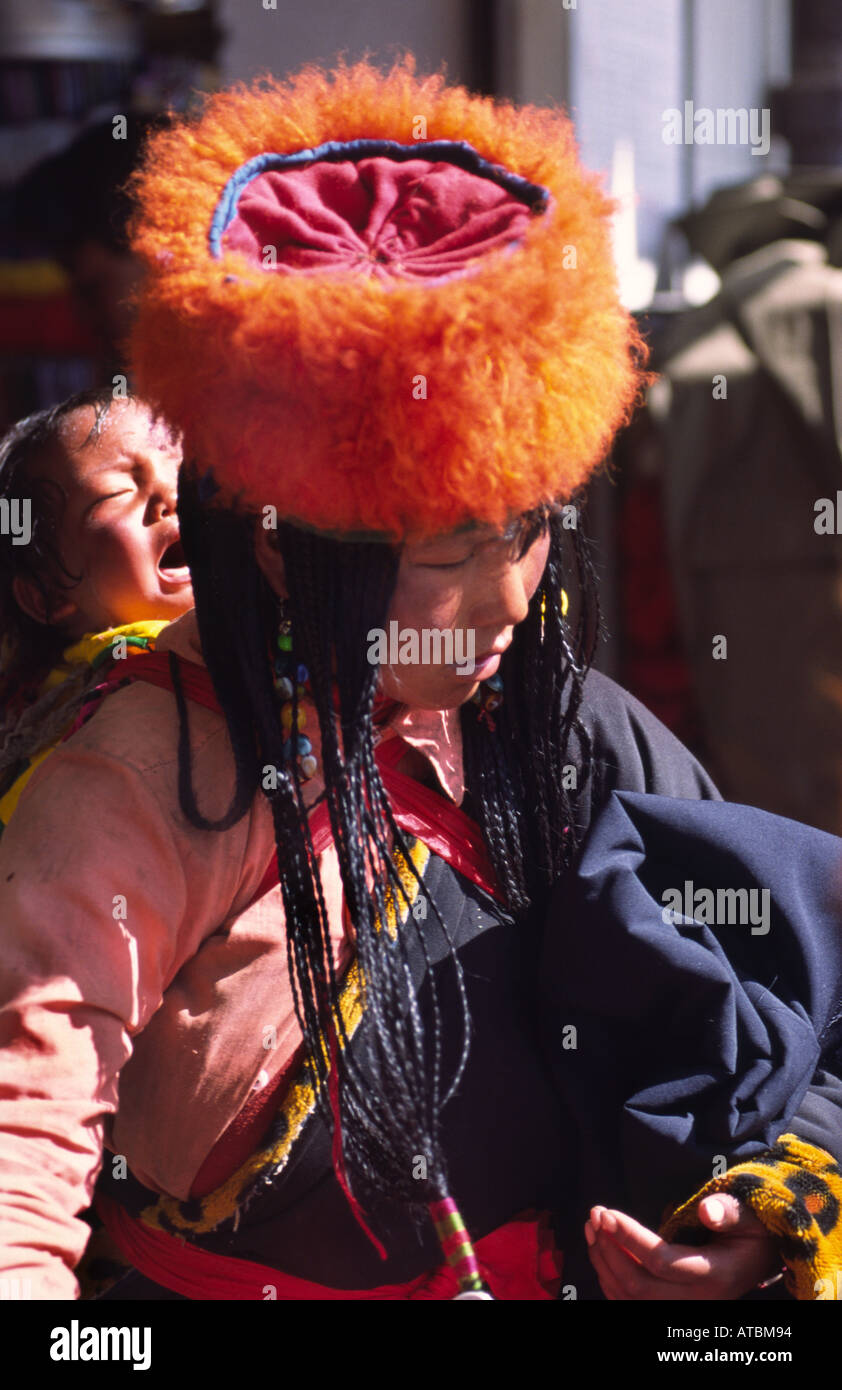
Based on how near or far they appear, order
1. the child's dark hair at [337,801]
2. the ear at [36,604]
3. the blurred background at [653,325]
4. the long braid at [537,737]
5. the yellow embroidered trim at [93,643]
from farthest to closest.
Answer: the blurred background at [653,325]
the ear at [36,604]
the yellow embroidered trim at [93,643]
the long braid at [537,737]
the child's dark hair at [337,801]

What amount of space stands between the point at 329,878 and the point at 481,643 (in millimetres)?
248

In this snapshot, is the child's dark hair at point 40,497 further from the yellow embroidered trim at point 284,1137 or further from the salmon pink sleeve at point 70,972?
the yellow embroidered trim at point 284,1137

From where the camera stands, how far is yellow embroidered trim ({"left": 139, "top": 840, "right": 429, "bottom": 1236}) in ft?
4.03

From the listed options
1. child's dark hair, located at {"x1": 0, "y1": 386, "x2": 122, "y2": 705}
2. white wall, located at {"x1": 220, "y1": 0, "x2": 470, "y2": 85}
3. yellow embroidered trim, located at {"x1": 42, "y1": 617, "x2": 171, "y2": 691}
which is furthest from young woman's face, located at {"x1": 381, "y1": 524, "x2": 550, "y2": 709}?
white wall, located at {"x1": 220, "y1": 0, "x2": 470, "y2": 85}

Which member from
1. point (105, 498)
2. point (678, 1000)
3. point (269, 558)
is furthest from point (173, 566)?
point (678, 1000)

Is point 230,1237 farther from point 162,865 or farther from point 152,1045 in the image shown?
point 162,865

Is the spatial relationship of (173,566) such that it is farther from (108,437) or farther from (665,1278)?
(665,1278)

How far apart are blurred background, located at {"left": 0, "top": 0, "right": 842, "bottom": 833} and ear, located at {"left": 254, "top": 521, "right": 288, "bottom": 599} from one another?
6.14ft

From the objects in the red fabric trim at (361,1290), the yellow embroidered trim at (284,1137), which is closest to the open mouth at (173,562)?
the yellow embroidered trim at (284,1137)

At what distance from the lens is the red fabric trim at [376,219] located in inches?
44.6

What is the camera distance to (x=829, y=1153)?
1227mm

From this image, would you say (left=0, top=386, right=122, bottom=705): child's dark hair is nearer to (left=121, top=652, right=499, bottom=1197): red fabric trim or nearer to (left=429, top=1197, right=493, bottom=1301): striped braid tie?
(left=121, top=652, right=499, bottom=1197): red fabric trim

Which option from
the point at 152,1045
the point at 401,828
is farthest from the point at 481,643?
the point at 152,1045

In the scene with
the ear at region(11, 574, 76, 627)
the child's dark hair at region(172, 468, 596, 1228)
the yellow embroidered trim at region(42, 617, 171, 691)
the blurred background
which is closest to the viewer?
the child's dark hair at region(172, 468, 596, 1228)
